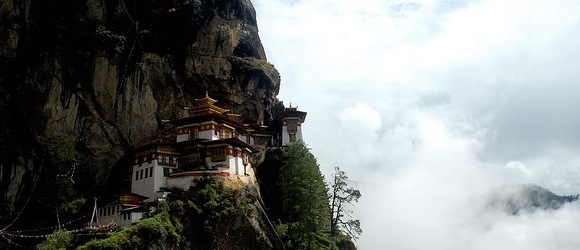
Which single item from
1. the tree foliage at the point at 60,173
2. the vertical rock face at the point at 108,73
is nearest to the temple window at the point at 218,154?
the vertical rock face at the point at 108,73

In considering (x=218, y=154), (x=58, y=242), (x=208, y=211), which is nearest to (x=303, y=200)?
(x=218, y=154)

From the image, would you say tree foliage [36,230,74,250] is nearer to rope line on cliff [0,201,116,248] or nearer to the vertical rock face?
rope line on cliff [0,201,116,248]

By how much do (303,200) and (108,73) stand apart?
19.6m

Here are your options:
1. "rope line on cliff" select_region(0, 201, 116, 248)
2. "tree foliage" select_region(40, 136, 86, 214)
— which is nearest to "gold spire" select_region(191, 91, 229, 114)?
"tree foliage" select_region(40, 136, 86, 214)

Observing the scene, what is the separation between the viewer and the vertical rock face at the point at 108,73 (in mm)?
38562

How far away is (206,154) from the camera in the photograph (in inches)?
1619

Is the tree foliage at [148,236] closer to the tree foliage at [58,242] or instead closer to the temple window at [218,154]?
the tree foliage at [58,242]

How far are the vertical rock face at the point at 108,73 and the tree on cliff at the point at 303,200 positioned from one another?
1164 centimetres

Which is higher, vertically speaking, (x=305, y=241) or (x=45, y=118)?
(x=45, y=118)

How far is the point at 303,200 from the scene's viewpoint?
4022 cm

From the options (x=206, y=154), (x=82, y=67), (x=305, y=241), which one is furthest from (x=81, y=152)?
(x=305, y=241)

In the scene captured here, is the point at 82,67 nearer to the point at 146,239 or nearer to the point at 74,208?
the point at 74,208

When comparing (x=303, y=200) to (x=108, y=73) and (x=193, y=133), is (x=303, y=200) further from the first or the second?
(x=108, y=73)

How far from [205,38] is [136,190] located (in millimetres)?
16119
